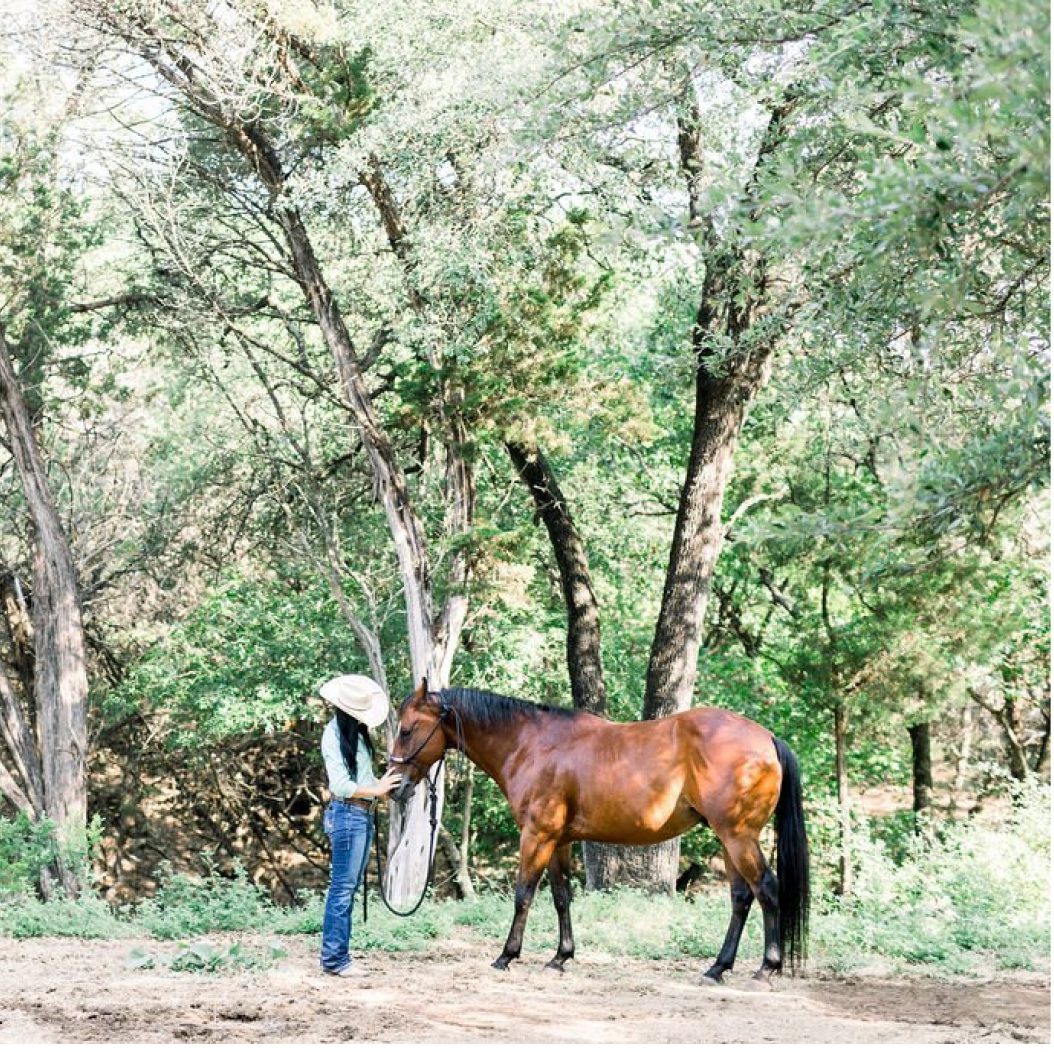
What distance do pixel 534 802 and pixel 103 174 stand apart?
10511 mm

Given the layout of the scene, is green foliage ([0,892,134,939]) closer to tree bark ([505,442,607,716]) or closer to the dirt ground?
the dirt ground

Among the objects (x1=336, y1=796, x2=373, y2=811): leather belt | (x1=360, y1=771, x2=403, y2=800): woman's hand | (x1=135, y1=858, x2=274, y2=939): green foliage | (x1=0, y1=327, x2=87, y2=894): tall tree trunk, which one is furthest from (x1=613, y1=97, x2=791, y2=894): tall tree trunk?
(x1=0, y1=327, x2=87, y2=894): tall tree trunk

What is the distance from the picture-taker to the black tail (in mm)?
7223

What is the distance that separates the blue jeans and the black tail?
7.62 feet

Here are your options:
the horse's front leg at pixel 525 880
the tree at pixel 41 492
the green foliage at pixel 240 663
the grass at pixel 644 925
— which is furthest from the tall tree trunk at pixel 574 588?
the horse's front leg at pixel 525 880

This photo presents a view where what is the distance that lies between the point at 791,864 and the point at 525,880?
1.50 m

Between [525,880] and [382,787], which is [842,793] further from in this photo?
[382,787]

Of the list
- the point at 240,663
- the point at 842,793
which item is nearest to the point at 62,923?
the point at 240,663

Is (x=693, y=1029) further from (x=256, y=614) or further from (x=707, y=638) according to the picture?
(x=707, y=638)

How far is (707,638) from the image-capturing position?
65.0ft

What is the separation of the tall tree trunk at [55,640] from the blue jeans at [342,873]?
28.1ft

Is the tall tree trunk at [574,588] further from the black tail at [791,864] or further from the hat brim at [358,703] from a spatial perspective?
the hat brim at [358,703]

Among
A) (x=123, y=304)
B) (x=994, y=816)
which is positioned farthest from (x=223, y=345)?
(x=994, y=816)

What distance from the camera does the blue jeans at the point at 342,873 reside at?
272 inches
